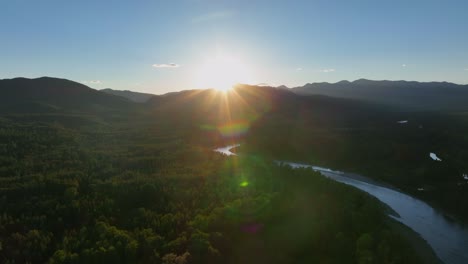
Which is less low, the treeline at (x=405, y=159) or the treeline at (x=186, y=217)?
the treeline at (x=186, y=217)

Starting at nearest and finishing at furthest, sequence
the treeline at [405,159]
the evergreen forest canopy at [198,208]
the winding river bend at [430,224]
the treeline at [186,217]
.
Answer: the treeline at [186,217] → the evergreen forest canopy at [198,208] → the winding river bend at [430,224] → the treeline at [405,159]

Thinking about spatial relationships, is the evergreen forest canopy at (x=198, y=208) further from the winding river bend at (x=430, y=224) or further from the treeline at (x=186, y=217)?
the winding river bend at (x=430, y=224)

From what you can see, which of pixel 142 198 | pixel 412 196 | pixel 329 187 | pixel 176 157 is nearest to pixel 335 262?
pixel 329 187

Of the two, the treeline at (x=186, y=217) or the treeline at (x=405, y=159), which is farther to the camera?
the treeline at (x=405, y=159)

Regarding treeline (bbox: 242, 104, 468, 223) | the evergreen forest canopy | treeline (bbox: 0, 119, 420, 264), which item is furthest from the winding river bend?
treeline (bbox: 0, 119, 420, 264)

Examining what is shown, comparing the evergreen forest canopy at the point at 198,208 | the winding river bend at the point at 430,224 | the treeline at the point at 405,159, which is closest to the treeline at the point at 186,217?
the evergreen forest canopy at the point at 198,208

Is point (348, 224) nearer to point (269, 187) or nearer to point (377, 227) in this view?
point (377, 227)
